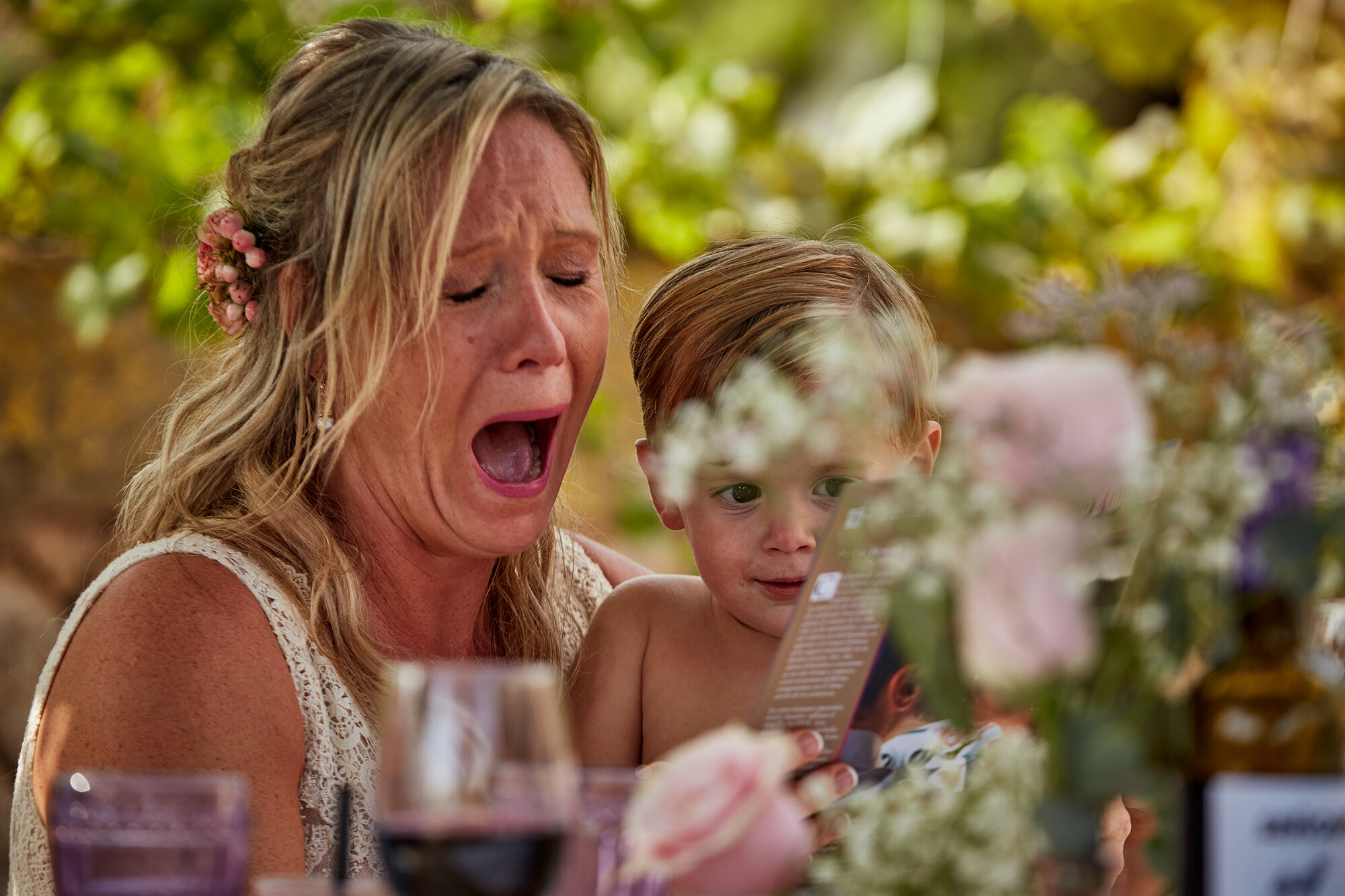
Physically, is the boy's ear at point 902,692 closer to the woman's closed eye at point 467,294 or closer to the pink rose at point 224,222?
the woman's closed eye at point 467,294

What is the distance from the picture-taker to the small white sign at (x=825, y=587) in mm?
1133

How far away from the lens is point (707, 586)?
1976mm

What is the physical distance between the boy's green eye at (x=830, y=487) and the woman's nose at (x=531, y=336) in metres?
0.38

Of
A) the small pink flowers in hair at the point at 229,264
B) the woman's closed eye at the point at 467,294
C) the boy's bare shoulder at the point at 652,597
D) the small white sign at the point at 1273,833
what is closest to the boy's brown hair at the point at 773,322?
the boy's bare shoulder at the point at 652,597

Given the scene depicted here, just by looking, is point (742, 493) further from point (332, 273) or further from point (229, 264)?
point (229, 264)

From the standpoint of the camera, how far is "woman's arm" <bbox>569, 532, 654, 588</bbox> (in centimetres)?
258

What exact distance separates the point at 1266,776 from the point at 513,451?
1.27 m

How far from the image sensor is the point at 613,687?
1.97 metres

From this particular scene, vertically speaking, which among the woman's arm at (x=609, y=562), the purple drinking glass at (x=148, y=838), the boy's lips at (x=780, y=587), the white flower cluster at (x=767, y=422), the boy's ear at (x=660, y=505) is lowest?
the woman's arm at (x=609, y=562)

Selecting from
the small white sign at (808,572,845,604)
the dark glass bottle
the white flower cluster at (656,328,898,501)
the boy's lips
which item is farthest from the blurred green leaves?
the dark glass bottle

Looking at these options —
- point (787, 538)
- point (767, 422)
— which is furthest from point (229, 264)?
point (767, 422)

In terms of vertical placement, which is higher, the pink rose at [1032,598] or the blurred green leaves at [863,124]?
the pink rose at [1032,598]

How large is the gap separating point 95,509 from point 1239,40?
14.9 ft

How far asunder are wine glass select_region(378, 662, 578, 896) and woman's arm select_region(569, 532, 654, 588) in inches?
68.4
